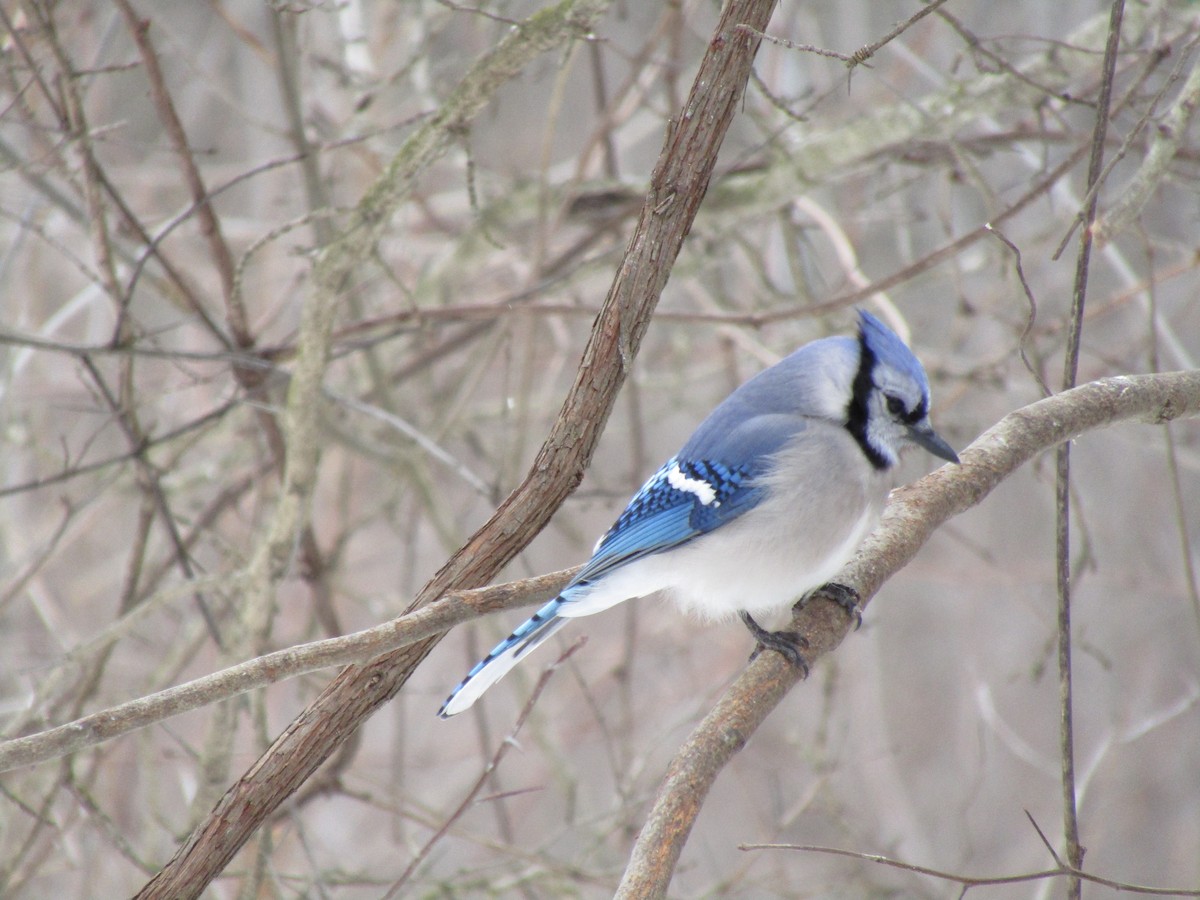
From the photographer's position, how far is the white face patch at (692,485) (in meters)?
2.38

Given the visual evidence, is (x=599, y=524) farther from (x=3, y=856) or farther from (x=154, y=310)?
(x=3, y=856)

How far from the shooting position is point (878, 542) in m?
2.19

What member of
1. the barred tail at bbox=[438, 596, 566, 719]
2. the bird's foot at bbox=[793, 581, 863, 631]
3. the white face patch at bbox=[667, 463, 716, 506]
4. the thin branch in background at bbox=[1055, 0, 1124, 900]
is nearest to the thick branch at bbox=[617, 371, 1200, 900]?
the bird's foot at bbox=[793, 581, 863, 631]

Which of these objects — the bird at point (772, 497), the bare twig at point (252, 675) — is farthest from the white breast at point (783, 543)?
the bare twig at point (252, 675)

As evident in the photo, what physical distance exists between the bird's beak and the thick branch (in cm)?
5

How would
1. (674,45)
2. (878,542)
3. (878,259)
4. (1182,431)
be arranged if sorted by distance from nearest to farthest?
(878,542) < (674,45) < (1182,431) < (878,259)

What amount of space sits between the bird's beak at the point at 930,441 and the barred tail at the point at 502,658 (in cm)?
83

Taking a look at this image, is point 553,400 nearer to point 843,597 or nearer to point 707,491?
point 707,491

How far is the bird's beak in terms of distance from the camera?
220cm

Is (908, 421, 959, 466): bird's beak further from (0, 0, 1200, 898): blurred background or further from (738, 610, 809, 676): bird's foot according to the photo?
(738, 610, 809, 676): bird's foot

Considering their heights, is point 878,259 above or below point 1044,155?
above

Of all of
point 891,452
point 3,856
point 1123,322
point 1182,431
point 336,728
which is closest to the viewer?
point 336,728

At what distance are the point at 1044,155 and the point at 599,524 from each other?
362 centimetres

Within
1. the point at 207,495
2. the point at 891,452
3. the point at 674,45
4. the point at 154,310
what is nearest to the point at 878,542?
the point at 891,452
